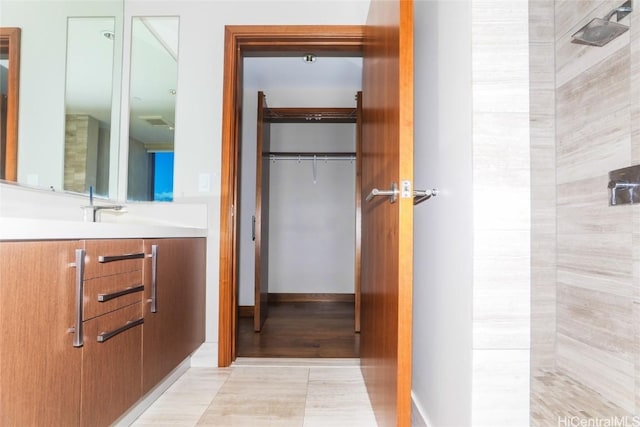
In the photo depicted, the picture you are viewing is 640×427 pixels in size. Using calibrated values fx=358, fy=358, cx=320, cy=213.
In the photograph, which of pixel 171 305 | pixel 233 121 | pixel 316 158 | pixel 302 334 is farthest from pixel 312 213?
pixel 171 305

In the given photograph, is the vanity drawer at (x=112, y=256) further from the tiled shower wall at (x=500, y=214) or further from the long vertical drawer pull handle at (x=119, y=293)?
the tiled shower wall at (x=500, y=214)

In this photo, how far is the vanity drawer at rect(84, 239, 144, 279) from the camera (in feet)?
3.71

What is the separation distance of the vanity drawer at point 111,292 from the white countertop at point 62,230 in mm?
148

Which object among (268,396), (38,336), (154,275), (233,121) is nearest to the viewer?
(38,336)

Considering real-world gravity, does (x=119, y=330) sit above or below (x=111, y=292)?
below

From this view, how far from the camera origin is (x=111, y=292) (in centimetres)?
125

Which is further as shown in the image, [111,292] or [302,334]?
[302,334]

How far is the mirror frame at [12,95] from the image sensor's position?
1.34m

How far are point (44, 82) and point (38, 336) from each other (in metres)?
1.15

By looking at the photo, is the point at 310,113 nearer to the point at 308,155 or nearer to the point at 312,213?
the point at 308,155

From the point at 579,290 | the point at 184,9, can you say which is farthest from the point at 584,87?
the point at 184,9

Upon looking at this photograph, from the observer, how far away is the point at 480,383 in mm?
964

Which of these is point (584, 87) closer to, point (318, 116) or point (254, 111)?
point (318, 116)

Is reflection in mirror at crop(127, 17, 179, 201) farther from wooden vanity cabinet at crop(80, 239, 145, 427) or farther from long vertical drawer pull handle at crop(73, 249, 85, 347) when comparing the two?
long vertical drawer pull handle at crop(73, 249, 85, 347)
